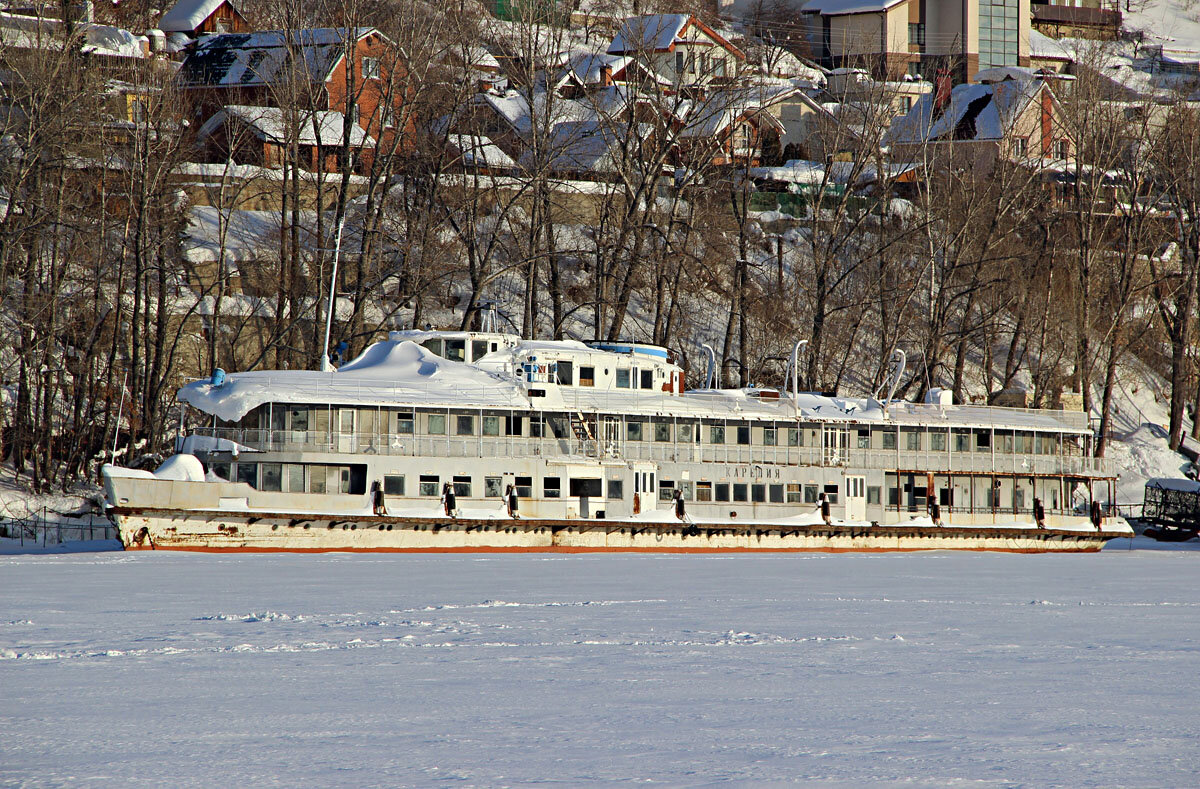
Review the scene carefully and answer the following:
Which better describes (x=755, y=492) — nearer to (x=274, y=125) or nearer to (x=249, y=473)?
(x=249, y=473)

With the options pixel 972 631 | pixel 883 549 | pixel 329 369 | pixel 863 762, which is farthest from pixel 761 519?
pixel 863 762

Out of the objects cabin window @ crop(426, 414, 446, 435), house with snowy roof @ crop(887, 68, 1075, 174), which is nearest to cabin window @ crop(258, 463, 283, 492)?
cabin window @ crop(426, 414, 446, 435)

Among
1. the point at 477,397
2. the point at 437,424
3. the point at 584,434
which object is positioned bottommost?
the point at 584,434

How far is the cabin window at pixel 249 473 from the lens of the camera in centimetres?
3550

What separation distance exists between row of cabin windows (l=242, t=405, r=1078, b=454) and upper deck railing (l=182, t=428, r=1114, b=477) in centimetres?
23

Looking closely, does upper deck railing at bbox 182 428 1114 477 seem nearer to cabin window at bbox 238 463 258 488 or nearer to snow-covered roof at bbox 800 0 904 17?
cabin window at bbox 238 463 258 488

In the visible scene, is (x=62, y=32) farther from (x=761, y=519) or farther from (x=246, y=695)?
(x=246, y=695)

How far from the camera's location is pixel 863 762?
9430mm

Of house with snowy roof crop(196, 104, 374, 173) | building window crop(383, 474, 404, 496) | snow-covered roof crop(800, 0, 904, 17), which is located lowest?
building window crop(383, 474, 404, 496)

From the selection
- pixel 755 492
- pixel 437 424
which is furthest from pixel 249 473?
pixel 755 492

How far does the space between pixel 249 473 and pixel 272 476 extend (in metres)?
0.61

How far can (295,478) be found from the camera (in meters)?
35.9

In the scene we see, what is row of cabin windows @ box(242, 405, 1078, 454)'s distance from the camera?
36.5 m

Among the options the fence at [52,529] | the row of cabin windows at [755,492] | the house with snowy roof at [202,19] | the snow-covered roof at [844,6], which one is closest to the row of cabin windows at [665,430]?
the row of cabin windows at [755,492]
